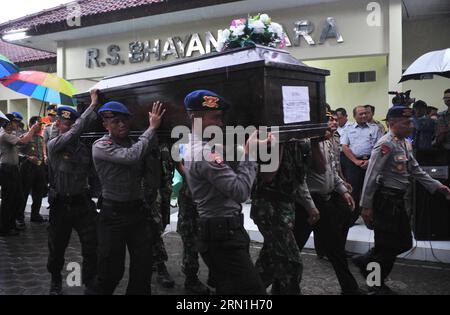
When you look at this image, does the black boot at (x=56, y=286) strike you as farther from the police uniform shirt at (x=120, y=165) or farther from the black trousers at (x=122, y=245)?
the police uniform shirt at (x=120, y=165)

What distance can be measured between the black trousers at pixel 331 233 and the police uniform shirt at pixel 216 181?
3.84ft

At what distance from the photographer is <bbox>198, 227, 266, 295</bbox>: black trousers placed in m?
2.38

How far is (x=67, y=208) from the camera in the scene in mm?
3607

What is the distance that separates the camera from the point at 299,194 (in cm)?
333

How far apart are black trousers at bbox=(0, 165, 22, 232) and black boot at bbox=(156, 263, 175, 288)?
306 centimetres

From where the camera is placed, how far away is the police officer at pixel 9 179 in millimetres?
5867

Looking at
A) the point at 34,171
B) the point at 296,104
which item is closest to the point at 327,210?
the point at 296,104

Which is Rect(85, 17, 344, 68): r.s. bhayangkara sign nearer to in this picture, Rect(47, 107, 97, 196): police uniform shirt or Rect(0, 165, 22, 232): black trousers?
Rect(0, 165, 22, 232): black trousers

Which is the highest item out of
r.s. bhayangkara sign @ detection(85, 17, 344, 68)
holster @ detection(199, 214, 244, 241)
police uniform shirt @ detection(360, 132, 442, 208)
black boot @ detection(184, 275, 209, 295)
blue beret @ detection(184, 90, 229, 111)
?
r.s. bhayangkara sign @ detection(85, 17, 344, 68)

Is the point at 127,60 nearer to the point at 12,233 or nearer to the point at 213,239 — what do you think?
the point at 12,233

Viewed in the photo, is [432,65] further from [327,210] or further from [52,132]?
[52,132]

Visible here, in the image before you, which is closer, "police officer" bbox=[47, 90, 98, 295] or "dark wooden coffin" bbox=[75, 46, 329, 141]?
"dark wooden coffin" bbox=[75, 46, 329, 141]

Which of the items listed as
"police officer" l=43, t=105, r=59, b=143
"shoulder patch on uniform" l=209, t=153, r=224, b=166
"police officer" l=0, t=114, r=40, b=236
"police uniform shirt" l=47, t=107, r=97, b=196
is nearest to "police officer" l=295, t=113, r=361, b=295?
"shoulder patch on uniform" l=209, t=153, r=224, b=166

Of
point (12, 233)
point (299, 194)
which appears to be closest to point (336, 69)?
point (299, 194)
